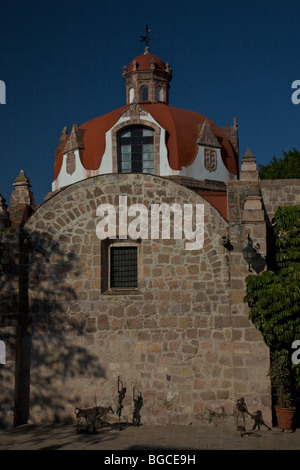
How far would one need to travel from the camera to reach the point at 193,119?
69.3 feet

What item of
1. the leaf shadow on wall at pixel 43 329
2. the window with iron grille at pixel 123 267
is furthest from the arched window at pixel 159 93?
the leaf shadow on wall at pixel 43 329

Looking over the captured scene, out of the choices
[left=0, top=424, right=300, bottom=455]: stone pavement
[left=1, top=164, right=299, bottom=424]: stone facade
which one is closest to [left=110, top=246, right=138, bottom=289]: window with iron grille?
[left=1, top=164, right=299, bottom=424]: stone facade

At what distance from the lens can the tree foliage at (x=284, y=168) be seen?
30725mm

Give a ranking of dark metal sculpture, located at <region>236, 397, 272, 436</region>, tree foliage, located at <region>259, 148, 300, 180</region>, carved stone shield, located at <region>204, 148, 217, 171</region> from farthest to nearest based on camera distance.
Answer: tree foliage, located at <region>259, 148, 300, 180</region> → carved stone shield, located at <region>204, 148, 217, 171</region> → dark metal sculpture, located at <region>236, 397, 272, 436</region>

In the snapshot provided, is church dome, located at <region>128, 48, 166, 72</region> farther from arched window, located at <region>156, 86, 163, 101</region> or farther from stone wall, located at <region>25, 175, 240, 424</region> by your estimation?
stone wall, located at <region>25, 175, 240, 424</region>

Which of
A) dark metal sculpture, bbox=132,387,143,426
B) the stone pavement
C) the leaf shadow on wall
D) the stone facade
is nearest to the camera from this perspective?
the stone pavement

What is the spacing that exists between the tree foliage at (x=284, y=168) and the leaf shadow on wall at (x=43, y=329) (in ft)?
67.7

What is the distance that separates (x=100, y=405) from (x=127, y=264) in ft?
10.3

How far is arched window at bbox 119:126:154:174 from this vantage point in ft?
64.5

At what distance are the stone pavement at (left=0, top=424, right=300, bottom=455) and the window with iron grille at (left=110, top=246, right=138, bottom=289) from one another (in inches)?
122

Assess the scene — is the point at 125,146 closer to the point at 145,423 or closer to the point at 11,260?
the point at 11,260

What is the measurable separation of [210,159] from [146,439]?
1179cm

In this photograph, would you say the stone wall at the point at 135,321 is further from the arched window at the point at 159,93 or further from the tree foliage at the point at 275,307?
the arched window at the point at 159,93
